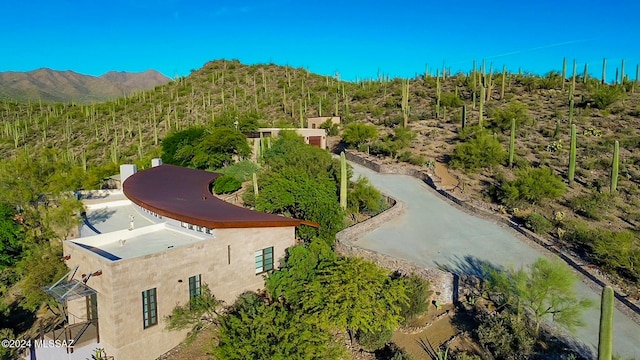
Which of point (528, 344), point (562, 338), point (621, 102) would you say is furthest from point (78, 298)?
point (621, 102)

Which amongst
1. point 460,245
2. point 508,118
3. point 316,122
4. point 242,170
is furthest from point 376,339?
point 316,122

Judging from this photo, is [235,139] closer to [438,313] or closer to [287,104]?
[438,313]

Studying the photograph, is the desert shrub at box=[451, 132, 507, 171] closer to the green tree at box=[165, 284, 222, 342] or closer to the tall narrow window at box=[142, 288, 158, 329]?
the green tree at box=[165, 284, 222, 342]

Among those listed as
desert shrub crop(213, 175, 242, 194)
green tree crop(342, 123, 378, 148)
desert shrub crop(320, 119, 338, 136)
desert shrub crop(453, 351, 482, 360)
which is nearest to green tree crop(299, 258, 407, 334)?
desert shrub crop(453, 351, 482, 360)

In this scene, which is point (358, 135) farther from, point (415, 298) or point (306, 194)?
point (415, 298)

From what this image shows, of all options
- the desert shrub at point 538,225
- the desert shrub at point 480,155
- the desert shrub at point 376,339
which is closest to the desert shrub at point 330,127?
the desert shrub at point 480,155
